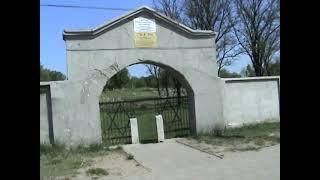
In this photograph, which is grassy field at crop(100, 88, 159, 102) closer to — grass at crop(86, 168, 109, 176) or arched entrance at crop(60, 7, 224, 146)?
arched entrance at crop(60, 7, 224, 146)

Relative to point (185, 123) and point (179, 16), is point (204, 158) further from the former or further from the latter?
point (179, 16)

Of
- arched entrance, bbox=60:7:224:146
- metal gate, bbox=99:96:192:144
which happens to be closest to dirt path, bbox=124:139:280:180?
metal gate, bbox=99:96:192:144

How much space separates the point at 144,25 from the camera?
15867mm

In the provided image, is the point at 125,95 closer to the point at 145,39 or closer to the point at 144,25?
the point at 145,39

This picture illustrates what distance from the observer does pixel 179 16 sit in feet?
138

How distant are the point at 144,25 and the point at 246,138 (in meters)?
5.11

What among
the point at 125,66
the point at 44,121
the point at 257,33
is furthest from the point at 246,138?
the point at 257,33

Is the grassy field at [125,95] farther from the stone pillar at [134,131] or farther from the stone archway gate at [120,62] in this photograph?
the stone pillar at [134,131]

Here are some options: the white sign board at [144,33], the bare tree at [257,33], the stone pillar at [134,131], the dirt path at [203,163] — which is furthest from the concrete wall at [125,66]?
the bare tree at [257,33]

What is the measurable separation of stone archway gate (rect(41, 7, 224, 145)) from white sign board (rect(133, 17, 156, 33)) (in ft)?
0.22

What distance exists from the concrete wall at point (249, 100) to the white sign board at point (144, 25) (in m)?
3.64
